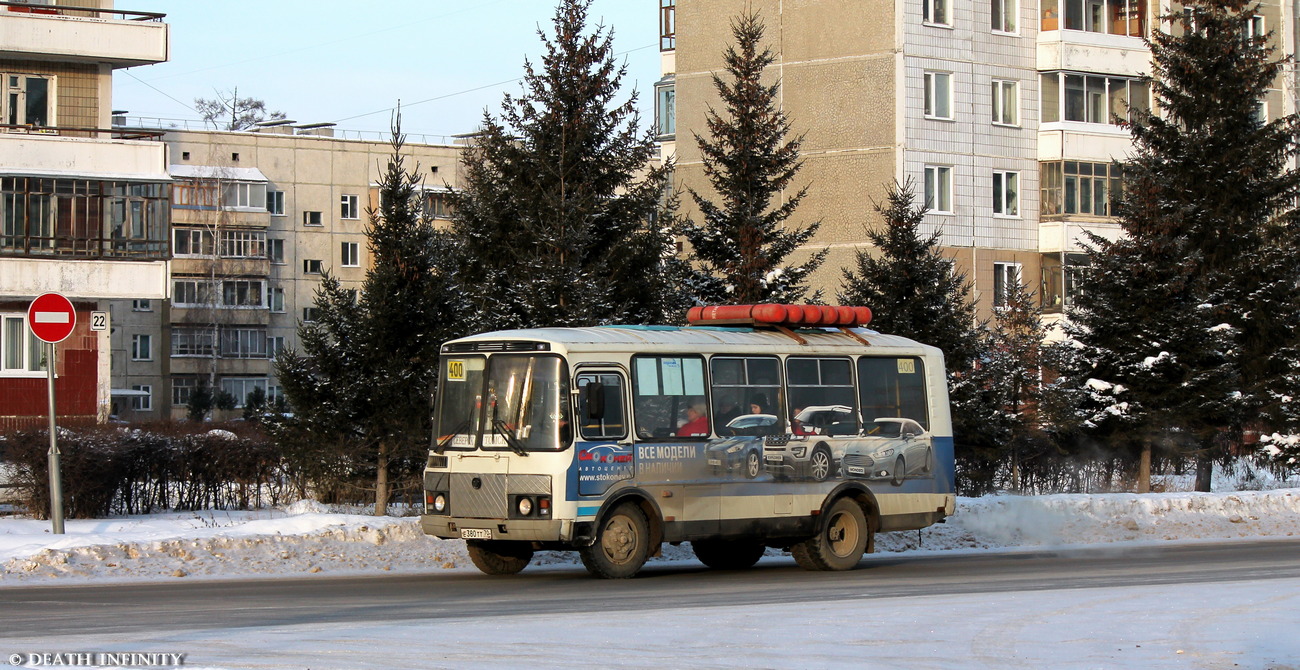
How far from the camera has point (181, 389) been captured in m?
88.2

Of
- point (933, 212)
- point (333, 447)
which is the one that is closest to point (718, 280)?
point (333, 447)

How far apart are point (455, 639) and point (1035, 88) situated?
45056mm

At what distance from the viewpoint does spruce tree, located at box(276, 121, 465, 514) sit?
23.1 metres

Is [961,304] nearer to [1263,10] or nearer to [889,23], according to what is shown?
[889,23]

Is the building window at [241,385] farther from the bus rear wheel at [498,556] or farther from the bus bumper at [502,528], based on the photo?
the bus bumper at [502,528]

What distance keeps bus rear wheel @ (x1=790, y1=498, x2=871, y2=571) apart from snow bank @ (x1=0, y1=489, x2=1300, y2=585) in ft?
7.73

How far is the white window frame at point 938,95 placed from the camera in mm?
51375

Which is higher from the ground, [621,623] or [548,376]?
[548,376]

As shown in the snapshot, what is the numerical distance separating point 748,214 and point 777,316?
8.10 m

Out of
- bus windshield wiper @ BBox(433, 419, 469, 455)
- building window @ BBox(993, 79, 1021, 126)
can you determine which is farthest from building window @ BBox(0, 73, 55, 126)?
building window @ BBox(993, 79, 1021, 126)

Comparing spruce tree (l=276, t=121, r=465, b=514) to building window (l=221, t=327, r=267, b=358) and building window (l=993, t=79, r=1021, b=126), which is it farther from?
building window (l=221, t=327, r=267, b=358)

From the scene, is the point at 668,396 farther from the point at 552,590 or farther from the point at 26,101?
the point at 26,101

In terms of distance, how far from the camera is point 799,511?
19.3 metres

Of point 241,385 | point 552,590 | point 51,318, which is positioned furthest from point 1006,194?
point 241,385
